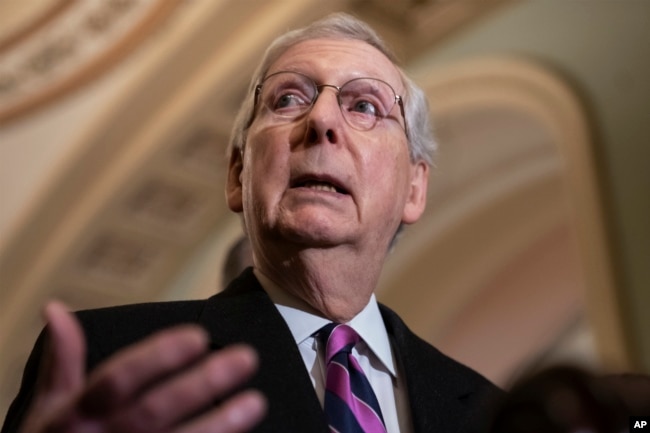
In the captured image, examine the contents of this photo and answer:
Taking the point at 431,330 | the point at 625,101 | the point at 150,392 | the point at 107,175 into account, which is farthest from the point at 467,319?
the point at 150,392

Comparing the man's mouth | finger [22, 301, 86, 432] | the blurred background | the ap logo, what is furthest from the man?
the blurred background

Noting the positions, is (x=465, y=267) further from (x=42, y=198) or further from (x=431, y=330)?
(x=42, y=198)

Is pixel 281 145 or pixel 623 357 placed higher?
pixel 281 145

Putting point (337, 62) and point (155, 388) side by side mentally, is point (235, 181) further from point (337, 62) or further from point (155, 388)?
point (155, 388)

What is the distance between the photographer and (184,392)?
3.07 ft

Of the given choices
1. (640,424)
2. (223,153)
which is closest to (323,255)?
(640,424)

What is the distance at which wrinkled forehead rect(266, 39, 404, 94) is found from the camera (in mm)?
1965

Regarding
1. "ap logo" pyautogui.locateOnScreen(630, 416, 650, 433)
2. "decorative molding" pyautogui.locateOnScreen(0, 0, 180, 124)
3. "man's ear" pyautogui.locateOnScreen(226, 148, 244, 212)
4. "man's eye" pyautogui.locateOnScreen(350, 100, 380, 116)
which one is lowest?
"ap logo" pyautogui.locateOnScreen(630, 416, 650, 433)

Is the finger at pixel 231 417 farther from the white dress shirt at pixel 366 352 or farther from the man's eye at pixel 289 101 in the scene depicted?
the man's eye at pixel 289 101

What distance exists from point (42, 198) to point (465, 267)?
2688mm

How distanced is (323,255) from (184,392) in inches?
Answer: 33.2

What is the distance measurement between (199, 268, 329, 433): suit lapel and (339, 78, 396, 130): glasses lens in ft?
1.19

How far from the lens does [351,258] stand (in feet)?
5.89

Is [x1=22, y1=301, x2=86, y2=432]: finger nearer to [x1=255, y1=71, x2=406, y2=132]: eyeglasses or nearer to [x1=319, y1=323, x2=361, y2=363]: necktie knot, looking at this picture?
[x1=319, y1=323, x2=361, y2=363]: necktie knot
